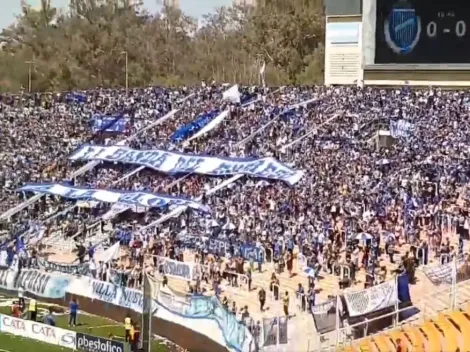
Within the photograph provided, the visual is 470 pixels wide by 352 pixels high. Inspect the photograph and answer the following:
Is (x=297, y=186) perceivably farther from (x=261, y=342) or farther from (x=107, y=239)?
(x=261, y=342)

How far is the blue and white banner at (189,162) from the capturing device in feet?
96.4

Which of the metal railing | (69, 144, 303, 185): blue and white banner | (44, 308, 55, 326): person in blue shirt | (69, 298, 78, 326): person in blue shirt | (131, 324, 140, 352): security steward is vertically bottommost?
(69, 298, 78, 326): person in blue shirt

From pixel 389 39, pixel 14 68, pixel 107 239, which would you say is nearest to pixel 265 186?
pixel 107 239

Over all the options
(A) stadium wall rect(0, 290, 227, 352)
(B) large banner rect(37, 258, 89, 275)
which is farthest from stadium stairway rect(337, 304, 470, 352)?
(B) large banner rect(37, 258, 89, 275)

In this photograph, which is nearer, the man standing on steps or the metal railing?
the metal railing

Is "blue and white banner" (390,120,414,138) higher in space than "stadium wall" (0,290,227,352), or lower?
higher

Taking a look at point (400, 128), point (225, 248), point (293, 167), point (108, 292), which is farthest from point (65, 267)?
point (400, 128)

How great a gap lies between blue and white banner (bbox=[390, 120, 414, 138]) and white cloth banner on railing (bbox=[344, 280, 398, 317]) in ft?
43.5

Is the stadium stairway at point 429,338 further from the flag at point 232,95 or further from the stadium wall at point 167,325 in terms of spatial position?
the flag at point 232,95

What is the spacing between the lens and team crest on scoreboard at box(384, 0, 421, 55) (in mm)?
34125

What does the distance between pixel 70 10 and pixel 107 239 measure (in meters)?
48.8

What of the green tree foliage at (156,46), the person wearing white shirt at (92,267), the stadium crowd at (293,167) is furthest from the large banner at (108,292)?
the green tree foliage at (156,46)

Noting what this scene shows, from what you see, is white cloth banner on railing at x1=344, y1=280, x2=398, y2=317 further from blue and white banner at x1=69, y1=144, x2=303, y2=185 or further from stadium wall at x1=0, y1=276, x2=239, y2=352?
blue and white banner at x1=69, y1=144, x2=303, y2=185

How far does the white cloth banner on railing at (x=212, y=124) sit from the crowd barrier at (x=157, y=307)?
482 inches
